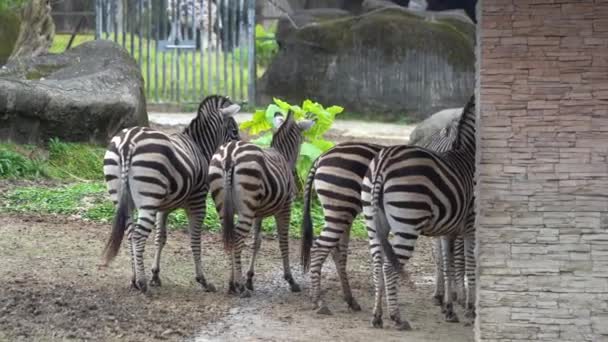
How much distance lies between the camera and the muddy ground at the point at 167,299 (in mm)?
8430

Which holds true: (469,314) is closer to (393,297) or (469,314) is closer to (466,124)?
(393,297)

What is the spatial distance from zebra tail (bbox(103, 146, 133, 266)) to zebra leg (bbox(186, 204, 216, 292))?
0.94m

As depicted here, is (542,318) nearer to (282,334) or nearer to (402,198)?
(402,198)

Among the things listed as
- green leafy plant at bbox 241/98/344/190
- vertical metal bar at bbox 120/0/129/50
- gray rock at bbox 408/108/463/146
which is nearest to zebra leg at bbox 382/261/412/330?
green leafy plant at bbox 241/98/344/190

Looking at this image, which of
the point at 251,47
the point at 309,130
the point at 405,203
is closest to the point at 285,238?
the point at 405,203

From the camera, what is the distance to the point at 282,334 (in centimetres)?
854

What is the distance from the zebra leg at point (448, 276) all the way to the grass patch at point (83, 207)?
10.8ft

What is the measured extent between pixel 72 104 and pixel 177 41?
351 inches

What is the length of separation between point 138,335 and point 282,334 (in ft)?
3.57

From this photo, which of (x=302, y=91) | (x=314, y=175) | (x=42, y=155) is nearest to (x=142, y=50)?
(x=302, y=91)

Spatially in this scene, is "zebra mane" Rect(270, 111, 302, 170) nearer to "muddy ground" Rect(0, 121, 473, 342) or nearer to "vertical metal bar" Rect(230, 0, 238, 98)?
"muddy ground" Rect(0, 121, 473, 342)

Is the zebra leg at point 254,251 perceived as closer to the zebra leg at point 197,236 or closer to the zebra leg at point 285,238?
the zebra leg at point 285,238

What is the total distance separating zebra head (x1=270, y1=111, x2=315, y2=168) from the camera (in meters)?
10.9

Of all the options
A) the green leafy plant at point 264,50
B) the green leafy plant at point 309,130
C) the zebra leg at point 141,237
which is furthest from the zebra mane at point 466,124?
the green leafy plant at point 264,50
